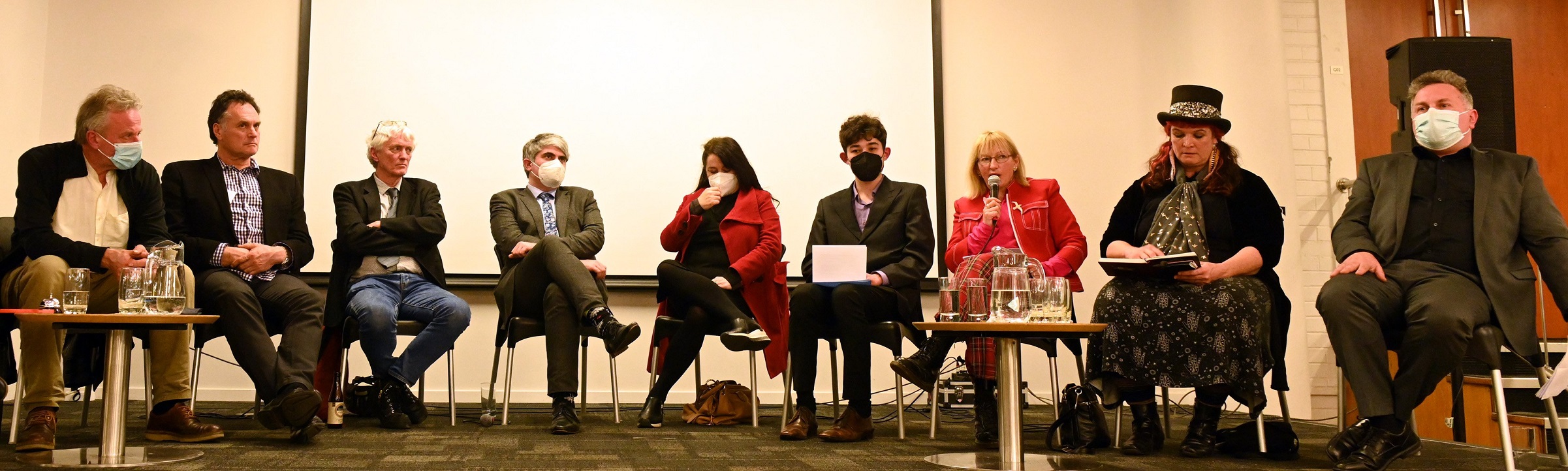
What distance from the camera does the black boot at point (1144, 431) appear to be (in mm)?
3004

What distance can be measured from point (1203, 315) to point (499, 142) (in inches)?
139

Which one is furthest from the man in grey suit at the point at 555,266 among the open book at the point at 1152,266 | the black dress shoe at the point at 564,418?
the open book at the point at 1152,266

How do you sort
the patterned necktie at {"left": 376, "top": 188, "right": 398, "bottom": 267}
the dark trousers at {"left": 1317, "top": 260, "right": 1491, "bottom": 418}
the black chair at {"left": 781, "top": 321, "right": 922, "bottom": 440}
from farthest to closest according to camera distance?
the patterned necktie at {"left": 376, "top": 188, "right": 398, "bottom": 267} → the black chair at {"left": 781, "top": 321, "right": 922, "bottom": 440} → the dark trousers at {"left": 1317, "top": 260, "right": 1491, "bottom": 418}

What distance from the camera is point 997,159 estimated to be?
370 centimetres

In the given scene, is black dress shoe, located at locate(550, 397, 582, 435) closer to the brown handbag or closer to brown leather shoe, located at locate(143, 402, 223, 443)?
the brown handbag

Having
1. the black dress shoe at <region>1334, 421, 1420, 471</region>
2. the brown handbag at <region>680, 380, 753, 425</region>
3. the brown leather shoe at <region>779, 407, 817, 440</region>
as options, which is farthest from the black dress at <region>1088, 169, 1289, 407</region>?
the brown handbag at <region>680, 380, 753, 425</region>

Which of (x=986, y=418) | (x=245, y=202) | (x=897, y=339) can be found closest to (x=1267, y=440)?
(x=986, y=418)

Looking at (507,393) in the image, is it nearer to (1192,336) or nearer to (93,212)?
(93,212)

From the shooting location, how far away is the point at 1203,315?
2914mm

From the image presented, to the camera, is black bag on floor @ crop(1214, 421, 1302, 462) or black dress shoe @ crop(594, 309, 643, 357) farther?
black dress shoe @ crop(594, 309, 643, 357)

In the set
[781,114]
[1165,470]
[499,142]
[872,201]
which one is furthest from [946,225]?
[1165,470]

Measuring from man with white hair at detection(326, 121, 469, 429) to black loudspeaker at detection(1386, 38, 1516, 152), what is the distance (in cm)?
350

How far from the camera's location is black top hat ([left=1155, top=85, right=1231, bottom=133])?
3215 millimetres

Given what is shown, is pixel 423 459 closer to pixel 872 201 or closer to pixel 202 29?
pixel 872 201
